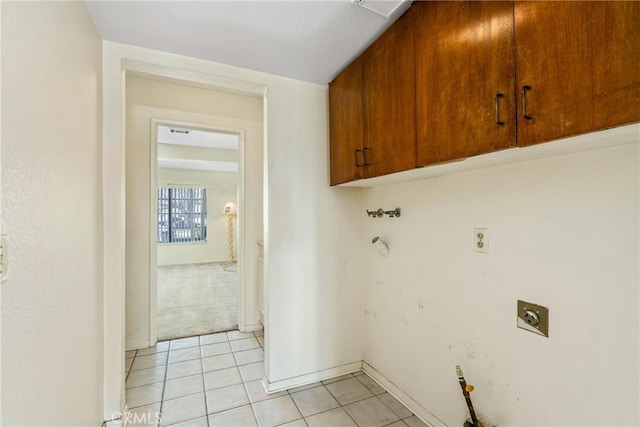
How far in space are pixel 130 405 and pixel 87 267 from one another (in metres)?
1.11

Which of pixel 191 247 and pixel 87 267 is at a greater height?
pixel 87 267

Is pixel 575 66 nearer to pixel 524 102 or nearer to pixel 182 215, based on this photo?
pixel 524 102

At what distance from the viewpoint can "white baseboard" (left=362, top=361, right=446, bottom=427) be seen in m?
1.70

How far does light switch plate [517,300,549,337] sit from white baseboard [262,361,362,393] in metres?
1.43

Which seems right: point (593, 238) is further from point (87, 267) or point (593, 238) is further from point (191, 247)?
point (191, 247)

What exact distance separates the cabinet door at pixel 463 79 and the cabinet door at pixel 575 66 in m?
0.05

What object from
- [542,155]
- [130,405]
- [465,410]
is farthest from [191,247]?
[542,155]

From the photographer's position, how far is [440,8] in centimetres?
122

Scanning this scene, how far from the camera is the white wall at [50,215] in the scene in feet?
2.67

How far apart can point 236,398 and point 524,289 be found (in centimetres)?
188

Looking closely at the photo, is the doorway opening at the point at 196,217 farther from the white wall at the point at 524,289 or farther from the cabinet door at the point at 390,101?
the cabinet door at the point at 390,101

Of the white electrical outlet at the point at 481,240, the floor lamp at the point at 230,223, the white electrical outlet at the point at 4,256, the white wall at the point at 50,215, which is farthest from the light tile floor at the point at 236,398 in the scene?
the floor lamp at the point at 230,223

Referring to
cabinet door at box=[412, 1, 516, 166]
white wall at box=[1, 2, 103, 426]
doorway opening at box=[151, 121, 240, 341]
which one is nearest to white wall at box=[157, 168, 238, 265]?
doorway opening at box=[151, 121, 240, 341]

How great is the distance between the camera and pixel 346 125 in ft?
6.45
